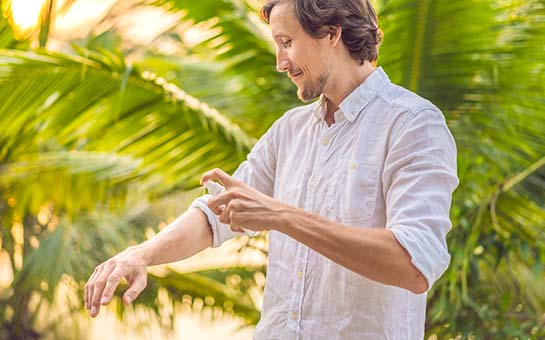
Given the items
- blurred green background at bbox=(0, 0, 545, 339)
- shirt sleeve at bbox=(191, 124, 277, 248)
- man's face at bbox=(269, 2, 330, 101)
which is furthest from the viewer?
blurred green background at bbox=(0, 0, 545, 339)

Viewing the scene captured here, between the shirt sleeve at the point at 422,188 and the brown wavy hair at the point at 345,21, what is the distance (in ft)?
0.70

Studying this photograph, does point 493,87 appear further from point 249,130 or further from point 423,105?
point 423,105

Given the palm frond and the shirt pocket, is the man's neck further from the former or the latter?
the palm frond

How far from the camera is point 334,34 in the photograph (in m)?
1.67

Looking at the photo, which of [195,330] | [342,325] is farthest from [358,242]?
[195,330]

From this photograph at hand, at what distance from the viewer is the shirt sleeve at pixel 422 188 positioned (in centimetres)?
141

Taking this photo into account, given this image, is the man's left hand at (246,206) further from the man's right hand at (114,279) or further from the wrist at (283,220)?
the man's right hand at (114,279)

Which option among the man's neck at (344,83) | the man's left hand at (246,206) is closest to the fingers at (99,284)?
the man's left hand at (246,206)

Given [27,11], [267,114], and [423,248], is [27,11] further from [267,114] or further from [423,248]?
[423,248]

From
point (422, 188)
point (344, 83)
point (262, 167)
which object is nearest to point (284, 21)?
point (344, 83)

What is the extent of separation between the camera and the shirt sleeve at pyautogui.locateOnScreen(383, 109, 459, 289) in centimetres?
141

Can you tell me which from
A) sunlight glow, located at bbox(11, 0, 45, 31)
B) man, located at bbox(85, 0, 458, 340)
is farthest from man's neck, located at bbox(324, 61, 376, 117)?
sunlight glow, located at bbox(11, 0, 45, 31)

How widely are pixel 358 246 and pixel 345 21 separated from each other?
47 centimetres

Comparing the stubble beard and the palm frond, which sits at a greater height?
the stubble beard
